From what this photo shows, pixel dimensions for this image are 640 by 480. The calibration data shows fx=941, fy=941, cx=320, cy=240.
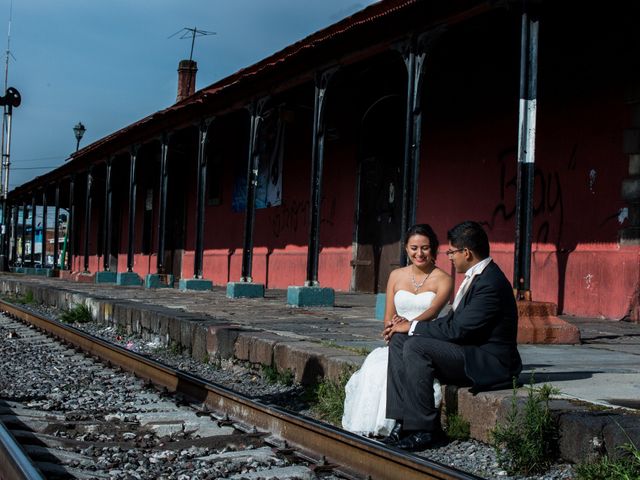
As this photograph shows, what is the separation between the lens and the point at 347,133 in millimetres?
17641

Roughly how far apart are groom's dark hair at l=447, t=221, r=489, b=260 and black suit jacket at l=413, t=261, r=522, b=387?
0.14 meters

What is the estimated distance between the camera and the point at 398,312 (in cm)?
616

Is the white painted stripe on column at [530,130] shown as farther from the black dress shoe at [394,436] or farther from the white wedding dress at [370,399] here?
the black dress shoe at [394,436]

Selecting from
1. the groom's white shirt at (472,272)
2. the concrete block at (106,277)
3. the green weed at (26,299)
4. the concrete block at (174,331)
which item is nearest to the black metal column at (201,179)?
the green weed at (26,299)

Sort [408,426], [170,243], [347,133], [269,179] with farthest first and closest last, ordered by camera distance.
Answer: [170,243]
[269,179]
[347,133]
[408,426]

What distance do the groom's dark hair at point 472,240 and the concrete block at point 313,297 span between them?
7623 mm

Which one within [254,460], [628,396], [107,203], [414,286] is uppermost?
[107,203]

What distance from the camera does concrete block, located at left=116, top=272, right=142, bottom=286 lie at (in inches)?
879

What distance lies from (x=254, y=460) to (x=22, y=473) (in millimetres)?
1259

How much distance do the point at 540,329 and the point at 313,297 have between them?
203 inches

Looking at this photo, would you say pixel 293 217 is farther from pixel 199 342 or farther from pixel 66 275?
pixel 66 275

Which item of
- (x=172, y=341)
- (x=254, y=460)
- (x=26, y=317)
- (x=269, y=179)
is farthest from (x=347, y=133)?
(x=254, y=460)

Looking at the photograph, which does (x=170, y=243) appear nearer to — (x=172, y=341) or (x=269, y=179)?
(x=269, y=179)

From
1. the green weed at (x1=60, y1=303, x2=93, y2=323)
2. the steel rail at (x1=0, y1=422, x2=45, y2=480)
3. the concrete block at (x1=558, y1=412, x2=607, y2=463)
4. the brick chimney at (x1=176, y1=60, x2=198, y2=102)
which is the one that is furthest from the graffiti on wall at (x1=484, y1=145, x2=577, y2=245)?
the brick chimney at (x1=176, y1=60, x2=198, y2=102)
